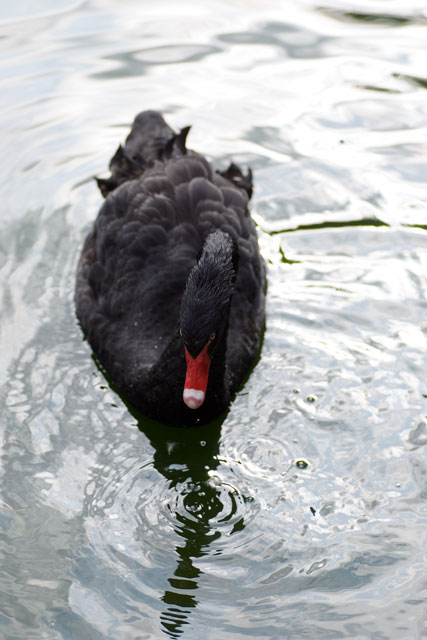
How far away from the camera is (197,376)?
6.18 metres

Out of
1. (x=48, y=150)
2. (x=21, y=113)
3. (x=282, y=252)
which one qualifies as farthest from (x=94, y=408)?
(x=21, y=113)

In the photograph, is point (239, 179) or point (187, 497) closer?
point (187, 497)

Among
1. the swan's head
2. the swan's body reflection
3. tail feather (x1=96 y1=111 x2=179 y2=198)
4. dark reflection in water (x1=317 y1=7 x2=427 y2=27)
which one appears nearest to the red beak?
the swan's head

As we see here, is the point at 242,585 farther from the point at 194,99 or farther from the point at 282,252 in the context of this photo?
the point at 194,99

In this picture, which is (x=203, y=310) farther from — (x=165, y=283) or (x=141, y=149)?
(x=141, y=149)

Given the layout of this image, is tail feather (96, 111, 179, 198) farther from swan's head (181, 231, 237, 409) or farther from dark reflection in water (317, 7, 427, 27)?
dark reflection in water (317, 7, 427, 27)

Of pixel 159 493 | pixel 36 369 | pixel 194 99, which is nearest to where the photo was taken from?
pixel 159 493

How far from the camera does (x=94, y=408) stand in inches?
282

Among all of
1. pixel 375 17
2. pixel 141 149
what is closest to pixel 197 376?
pixel 141 149

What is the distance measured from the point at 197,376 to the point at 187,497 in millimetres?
853

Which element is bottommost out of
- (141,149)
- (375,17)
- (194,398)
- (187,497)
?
(187,497)

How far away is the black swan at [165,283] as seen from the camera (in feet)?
22.4

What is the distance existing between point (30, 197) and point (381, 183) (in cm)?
335

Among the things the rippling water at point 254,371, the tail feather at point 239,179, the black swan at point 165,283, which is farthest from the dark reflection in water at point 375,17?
the black swan at point 165,283
